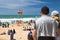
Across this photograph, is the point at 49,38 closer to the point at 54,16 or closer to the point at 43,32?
the point at 43,32

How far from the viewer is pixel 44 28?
4160 millimetres

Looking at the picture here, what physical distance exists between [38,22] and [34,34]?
29 centimetres

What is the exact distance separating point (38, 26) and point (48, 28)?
0.19 meters

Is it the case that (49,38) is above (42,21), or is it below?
below

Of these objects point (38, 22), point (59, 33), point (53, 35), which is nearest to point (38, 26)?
→ point (38, 22)

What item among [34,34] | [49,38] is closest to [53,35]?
[49,38]

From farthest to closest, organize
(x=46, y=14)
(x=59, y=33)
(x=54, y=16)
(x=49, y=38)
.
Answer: (x=54, y=16)
(x=46, y=14)
(x=49, y=38)
(x=59, y=33)

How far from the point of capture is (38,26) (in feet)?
13.7

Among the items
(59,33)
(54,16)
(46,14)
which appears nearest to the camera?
(59,33)

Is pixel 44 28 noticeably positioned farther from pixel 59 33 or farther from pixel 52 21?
pixel 59 33

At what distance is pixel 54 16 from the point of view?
15.0ft

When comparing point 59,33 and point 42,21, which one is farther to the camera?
point 42,21

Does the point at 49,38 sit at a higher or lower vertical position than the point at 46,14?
lower

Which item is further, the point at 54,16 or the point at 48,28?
the point at 54,16
